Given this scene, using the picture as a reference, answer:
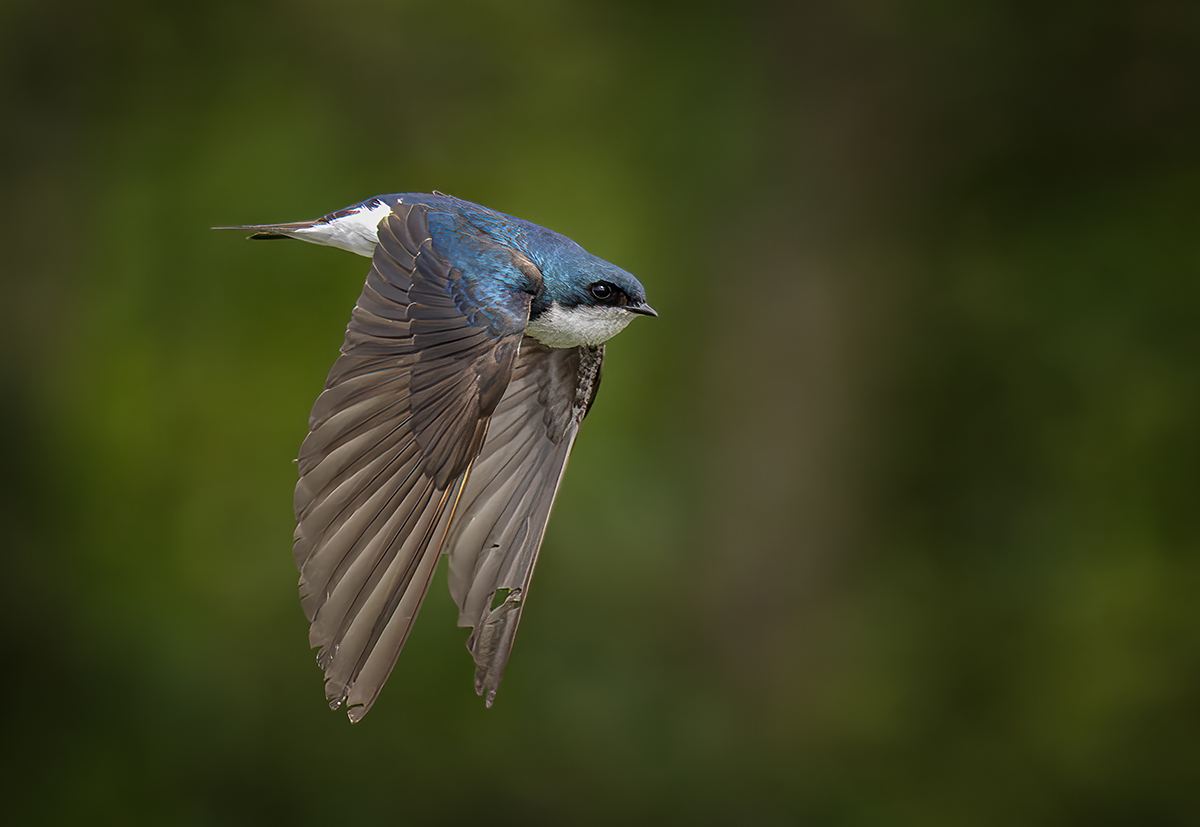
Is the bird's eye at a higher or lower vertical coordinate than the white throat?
higher

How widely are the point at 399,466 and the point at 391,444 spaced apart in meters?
0.04

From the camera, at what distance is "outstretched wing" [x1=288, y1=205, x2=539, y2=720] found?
141cm

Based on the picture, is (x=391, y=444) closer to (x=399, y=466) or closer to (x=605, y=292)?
(x=399, y=466)

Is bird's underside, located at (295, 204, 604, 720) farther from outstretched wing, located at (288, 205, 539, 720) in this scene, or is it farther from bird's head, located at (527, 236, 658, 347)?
bird's head, located at (527, 236, 658, 347)

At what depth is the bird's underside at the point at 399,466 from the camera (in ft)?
4.66

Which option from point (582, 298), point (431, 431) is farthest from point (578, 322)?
point (431, 431)

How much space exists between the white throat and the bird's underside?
0.14 m

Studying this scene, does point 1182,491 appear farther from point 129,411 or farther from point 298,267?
point 129,411

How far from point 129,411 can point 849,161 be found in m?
3.28

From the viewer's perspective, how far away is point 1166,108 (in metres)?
4.73

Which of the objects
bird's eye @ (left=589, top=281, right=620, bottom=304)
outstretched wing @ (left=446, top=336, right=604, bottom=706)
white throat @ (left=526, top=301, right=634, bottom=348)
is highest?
bird's eye @ (left=589, top=281, right=620, bottom=304)

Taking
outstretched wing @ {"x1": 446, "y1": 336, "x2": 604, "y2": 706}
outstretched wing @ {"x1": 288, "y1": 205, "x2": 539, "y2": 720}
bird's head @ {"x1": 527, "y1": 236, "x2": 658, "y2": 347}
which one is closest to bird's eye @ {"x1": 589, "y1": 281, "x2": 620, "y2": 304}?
bird's head @ {"x1": 527, "y1": 236, "x2": 658, "y2": 347}

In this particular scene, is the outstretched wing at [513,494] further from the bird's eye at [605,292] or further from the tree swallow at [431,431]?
the bird's eye at [605,292]

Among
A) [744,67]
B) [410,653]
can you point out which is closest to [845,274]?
[744,67]
